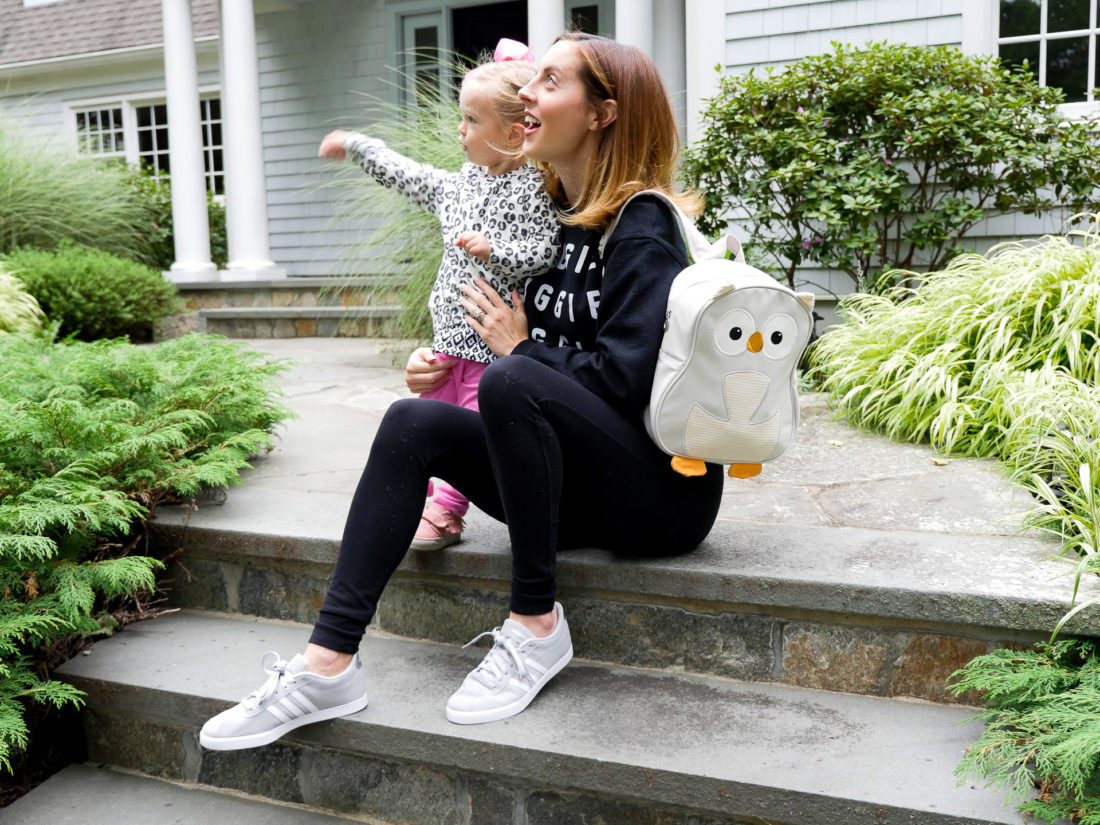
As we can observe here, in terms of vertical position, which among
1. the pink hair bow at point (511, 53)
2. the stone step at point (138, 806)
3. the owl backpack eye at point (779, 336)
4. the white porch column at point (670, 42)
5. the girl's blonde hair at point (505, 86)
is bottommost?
the stone step at point (138, 806)

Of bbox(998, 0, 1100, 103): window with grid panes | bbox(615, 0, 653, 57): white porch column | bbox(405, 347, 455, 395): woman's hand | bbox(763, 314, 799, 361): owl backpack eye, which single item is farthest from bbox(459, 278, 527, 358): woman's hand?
bbox(615, 0, 653, 57): white porch column

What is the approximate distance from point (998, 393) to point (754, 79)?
8.37ft

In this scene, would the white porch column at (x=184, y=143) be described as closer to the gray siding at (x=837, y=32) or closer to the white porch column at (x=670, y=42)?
the white porch column at (x=670, y=42)

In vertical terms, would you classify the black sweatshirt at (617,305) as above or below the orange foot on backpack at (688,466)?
above

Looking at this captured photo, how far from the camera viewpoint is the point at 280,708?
1620 mm

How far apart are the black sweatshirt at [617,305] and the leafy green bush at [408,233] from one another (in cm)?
281

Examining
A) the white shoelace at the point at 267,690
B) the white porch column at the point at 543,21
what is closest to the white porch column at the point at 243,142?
the white porch column at the point at 543,21

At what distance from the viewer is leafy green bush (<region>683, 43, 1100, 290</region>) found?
14.6ft

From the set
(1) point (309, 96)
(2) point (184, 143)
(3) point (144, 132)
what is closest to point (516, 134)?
(2) point (184, 143)

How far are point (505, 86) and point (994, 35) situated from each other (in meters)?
4.39

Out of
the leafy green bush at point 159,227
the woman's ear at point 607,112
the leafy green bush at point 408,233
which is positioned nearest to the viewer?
the woman's ear at point 607,112

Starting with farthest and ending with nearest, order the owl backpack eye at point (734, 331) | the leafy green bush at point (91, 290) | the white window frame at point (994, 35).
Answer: the leafy green bush at point (91, 290) < the white window frame at point (994, 35) < the owl backpack eye at point (734, 331)

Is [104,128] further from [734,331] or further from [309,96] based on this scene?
[734,331]

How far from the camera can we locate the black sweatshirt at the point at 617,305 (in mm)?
1615
